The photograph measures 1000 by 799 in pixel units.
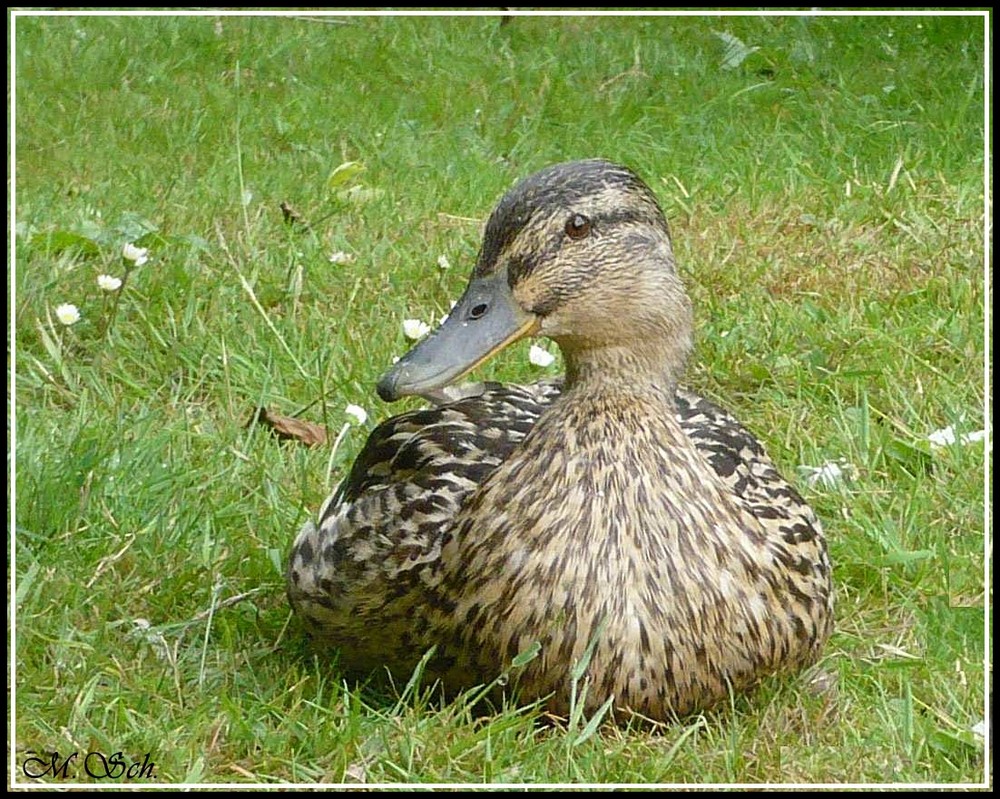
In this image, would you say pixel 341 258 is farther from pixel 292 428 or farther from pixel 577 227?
pixel 577 227

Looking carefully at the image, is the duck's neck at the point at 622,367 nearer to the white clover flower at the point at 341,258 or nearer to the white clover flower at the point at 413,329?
the white clover flower at the point at 413,329

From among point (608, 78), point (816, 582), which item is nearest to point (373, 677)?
point (816, 582)

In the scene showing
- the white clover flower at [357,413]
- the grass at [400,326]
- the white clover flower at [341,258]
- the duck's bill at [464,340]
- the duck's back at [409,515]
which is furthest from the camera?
the white clover flower at [341,258]

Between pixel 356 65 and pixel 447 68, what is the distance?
0.34 metres

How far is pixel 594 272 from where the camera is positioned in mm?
3160

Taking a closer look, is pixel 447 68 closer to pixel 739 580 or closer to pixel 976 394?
pixel 976 394

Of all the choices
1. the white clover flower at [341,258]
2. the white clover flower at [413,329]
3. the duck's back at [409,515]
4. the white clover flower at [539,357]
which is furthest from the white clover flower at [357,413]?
the white clover flower at [341,258]

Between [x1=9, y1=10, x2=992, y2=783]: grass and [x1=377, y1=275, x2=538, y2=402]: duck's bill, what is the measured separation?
575mm

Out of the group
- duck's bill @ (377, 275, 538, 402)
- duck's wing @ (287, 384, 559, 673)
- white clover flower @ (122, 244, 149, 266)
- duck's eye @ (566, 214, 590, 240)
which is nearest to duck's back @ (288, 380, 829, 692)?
duck's wing @ (287, 384, 559, 673)

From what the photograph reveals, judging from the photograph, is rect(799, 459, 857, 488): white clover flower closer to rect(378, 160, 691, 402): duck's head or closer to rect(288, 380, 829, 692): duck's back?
rect(288, 380, 829, 692): duck's back

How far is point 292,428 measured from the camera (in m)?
4.34

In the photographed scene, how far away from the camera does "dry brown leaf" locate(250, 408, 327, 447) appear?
432cm

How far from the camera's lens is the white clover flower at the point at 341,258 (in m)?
5.28

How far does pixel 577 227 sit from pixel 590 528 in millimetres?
531
